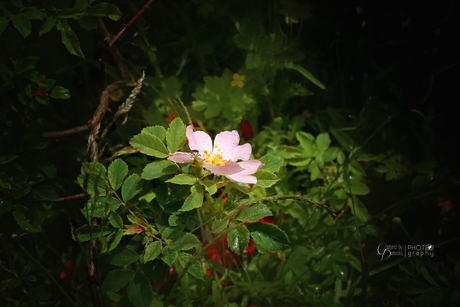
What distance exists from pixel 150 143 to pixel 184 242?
25 cm

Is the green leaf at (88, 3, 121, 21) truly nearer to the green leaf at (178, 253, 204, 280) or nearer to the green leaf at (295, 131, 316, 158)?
the green leaf at (178, 253, 204, 280)

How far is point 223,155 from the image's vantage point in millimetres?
784

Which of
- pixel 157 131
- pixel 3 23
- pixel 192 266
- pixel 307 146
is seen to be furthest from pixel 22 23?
pixel 307 146

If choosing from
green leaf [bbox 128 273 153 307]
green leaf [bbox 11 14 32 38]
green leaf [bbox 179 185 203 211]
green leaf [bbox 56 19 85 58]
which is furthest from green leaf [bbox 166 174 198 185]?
green leaf [bbox 11 14 32 38]

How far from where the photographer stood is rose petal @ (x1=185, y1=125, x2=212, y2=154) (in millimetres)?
727

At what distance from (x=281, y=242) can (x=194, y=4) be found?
111 centimetres

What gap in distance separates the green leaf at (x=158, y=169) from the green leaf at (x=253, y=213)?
0.64 feet

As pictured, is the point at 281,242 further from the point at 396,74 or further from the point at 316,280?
the point at 396,74

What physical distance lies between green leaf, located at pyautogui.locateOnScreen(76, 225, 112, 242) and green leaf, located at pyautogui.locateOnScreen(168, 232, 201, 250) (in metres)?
0.16

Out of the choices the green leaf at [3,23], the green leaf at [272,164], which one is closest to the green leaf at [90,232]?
the green leaf at [272,164]

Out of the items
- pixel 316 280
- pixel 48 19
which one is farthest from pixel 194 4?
pixel 316 280

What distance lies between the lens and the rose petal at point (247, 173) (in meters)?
0.65

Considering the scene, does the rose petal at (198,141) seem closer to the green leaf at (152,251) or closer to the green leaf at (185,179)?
the green leaf at (185,179)

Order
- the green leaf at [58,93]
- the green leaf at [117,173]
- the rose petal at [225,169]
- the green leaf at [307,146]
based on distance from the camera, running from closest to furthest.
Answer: the rose petal at [225,169] < the green leaf at [117,173] < the green leaf at [58,93] < the green leaf at [307,146]
